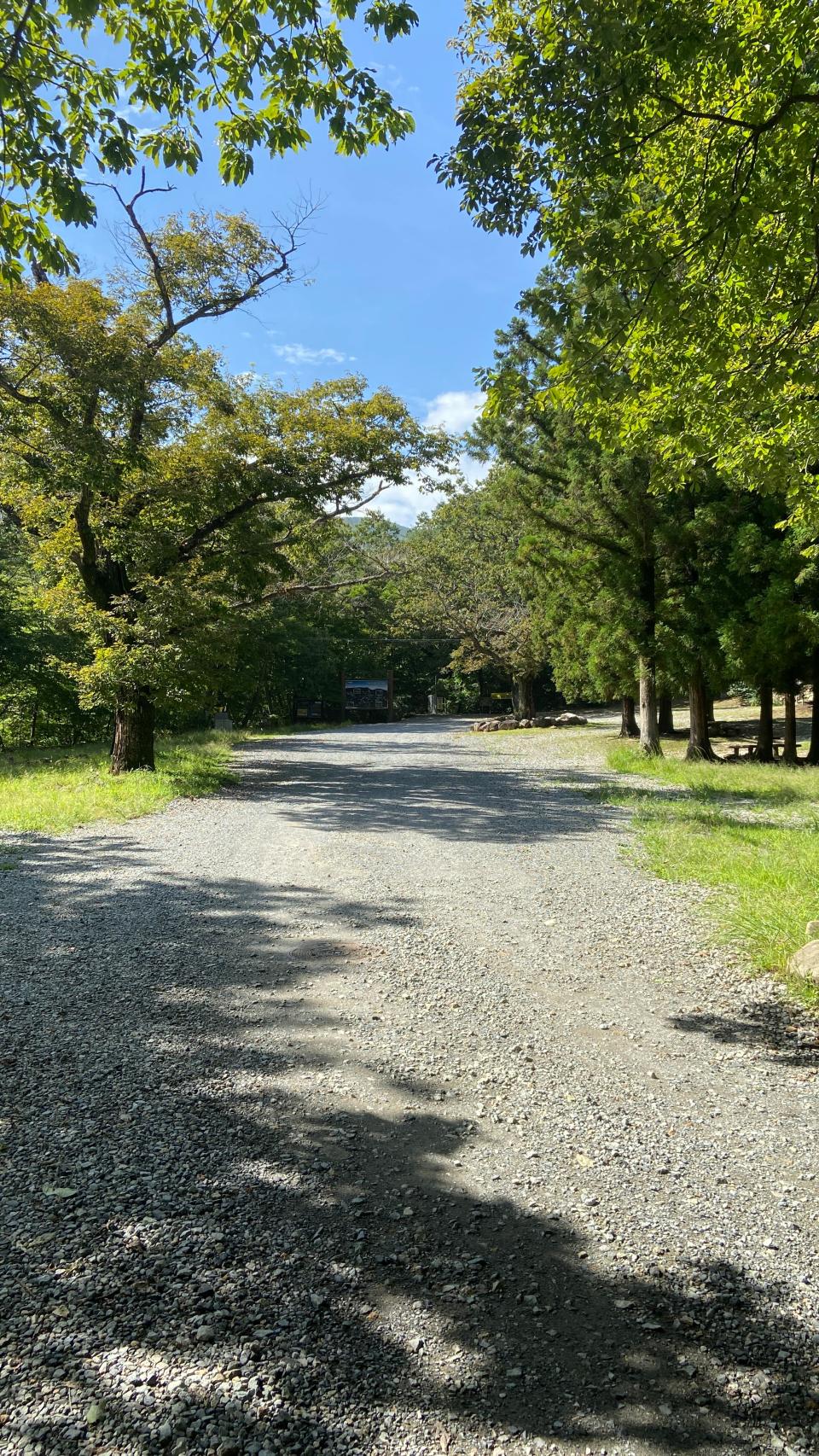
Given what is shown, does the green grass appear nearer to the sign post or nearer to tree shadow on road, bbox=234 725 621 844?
tree shadow on road, bbox=234 725 621 844

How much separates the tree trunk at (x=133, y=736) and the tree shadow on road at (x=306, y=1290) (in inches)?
388

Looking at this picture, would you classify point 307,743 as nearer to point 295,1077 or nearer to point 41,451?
point 41,451

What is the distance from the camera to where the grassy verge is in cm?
508

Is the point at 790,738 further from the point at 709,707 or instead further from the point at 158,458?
the point at 158,458

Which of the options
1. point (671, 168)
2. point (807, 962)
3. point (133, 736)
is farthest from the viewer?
point (133, 736)

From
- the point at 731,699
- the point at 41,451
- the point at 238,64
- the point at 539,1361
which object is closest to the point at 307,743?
the point at 41,451

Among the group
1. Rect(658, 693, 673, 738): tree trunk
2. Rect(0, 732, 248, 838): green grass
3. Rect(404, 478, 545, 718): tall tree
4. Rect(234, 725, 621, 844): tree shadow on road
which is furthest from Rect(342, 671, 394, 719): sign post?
Rect(0, 732, 248, 838): green grass

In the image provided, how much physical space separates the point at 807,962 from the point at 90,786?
10.4 m

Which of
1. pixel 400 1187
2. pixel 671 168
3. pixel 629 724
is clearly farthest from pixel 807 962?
pixel 629 724

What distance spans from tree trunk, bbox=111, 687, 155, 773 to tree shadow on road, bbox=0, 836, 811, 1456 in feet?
32.3

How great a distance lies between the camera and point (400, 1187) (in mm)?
2635

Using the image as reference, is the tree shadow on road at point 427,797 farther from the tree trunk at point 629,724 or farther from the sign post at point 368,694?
the sign post at point 368,694

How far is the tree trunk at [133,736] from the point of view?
Answer: 1299 centimetres

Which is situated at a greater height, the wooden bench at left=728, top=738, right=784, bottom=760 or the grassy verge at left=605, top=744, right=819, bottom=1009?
the wooden bench at left=728, top=738, right=784, bottom=760
